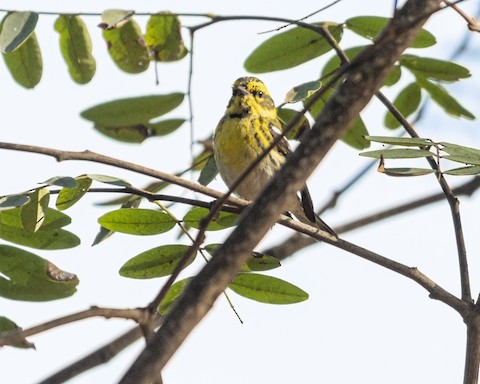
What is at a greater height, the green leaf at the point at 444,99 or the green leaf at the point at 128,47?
the green leaf at the point at 444,99

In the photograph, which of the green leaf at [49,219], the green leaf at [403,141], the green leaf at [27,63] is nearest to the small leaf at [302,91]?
the green leaf at [403,141]

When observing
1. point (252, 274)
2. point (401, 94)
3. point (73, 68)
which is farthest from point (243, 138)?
point (252, 274)

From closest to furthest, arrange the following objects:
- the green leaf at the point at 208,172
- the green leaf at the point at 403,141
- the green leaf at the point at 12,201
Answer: the green leaf at the point at 12,201 → the green leaf at the point at 403,141 → the green leaf at the point at 208,172

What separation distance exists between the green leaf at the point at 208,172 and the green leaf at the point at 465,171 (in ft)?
3.70

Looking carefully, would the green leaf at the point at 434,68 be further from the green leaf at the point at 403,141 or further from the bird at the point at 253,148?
the green leaf at the point at 403,141

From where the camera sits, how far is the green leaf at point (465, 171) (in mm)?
2469

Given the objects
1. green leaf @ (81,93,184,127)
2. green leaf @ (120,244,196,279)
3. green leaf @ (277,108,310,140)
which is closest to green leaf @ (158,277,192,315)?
green leaf @ (120,244,196,279)

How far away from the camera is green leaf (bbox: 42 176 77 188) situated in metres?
2.41

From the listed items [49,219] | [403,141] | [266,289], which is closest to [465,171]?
[403,141]

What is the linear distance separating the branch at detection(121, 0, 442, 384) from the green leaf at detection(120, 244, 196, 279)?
1.22m

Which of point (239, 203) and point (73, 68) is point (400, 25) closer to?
point (239, 203)

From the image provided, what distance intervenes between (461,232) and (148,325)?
56.8 inches

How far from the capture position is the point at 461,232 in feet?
9.04

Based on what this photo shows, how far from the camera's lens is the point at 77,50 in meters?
3.16
